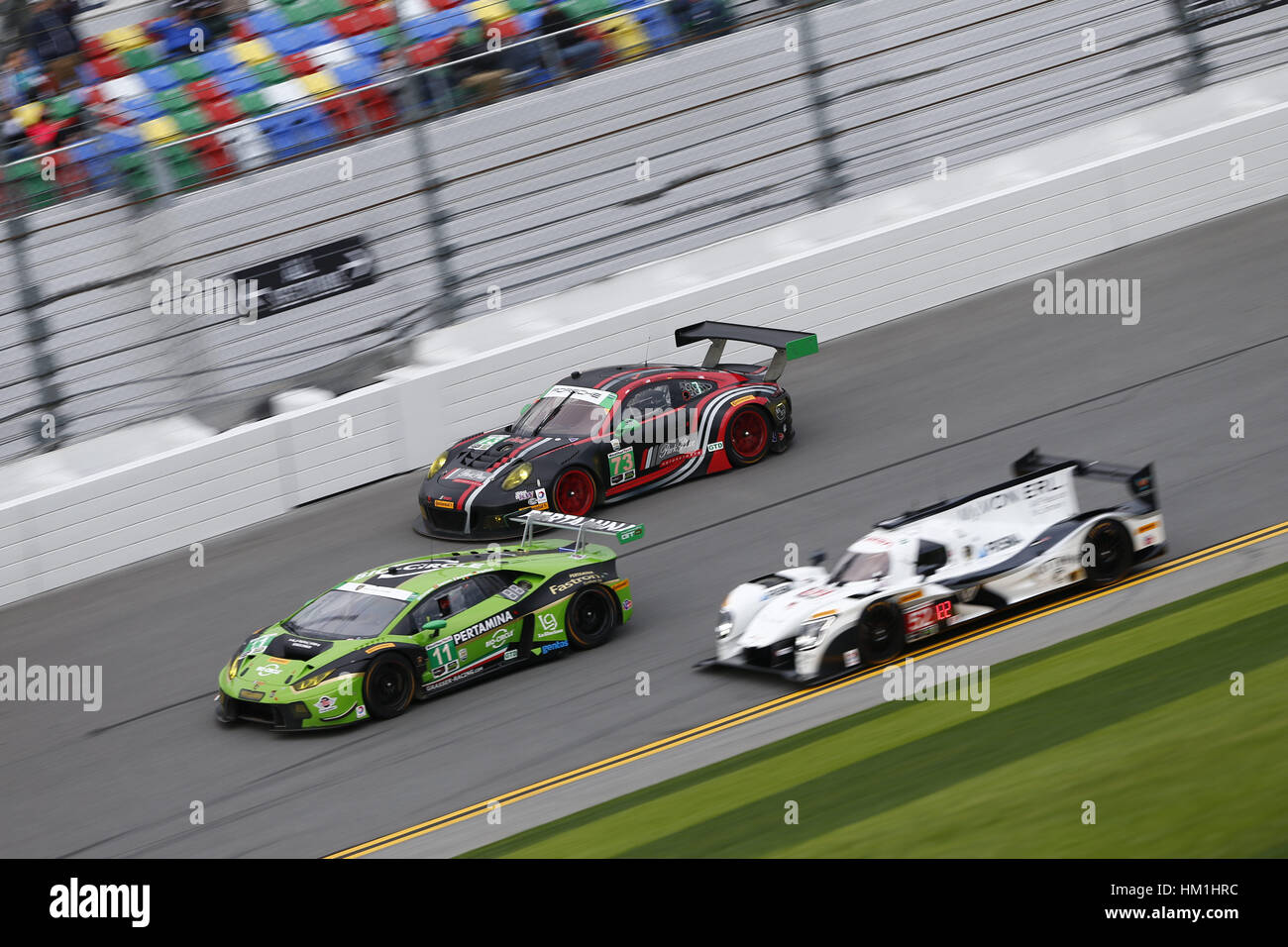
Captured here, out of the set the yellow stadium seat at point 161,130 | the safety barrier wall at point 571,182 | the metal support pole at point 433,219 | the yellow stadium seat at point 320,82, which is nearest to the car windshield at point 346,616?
the safety barrier wall at point 571,182

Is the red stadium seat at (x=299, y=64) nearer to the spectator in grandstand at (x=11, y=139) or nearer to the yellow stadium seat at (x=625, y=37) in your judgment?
the spectator in grandstand at (x=11, y=139)

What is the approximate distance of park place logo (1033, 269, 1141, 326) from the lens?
19.6 metres

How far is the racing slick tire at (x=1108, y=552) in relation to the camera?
43.1ft

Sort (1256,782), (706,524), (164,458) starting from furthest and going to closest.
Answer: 1. (164,458)
2. (706,524)
3. (1256,782)

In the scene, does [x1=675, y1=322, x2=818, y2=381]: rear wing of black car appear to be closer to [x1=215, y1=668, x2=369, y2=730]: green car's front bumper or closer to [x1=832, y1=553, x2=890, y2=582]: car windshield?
[x1=832, y1=553, x2=890, y2=582]: car windshield

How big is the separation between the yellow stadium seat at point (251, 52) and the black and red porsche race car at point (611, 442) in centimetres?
669

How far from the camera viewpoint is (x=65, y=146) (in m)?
17.4

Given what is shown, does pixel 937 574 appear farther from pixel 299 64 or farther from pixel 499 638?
pixel 299 64

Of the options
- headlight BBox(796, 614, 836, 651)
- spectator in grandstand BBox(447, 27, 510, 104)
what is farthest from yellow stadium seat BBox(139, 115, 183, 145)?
headlight BBox(796, 614, 836, 651)

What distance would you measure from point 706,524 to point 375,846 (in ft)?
19.8

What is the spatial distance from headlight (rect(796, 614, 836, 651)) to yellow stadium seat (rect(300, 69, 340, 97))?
10.9 m
